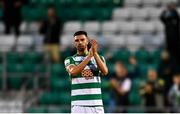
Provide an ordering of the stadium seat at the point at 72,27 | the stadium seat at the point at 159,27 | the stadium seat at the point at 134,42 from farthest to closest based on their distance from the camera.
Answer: the stadium seat at the point at 72,27 → the stadium seat at the point at 159,27 → the stadium seat at the point at 134,42

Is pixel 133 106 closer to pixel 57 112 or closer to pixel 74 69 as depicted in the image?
pixel 57 112

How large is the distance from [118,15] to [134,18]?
53cm

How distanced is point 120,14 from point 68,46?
2.11 m

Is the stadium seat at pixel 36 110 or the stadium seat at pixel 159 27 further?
the stadium seat at pixel 159 27

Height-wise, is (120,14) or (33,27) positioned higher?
(120,14)

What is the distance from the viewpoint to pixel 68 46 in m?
18.3

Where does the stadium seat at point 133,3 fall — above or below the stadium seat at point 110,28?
above

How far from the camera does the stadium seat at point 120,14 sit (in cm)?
1964

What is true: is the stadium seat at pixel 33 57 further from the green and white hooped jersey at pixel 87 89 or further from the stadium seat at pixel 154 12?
the green and white hooped jersey at pixel 87 89

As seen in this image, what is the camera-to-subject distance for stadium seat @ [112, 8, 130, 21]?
19.6 m

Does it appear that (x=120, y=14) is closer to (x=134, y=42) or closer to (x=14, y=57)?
(x=134, y=42)

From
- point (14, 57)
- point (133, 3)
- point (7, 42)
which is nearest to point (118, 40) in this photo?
point (133, 3)

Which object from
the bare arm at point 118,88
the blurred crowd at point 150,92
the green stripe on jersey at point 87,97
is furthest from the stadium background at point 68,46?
the green stripe on jersey at point 87,97

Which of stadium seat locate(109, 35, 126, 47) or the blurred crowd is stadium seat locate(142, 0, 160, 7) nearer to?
stadium seat locate(109, 35, 126, 47)
